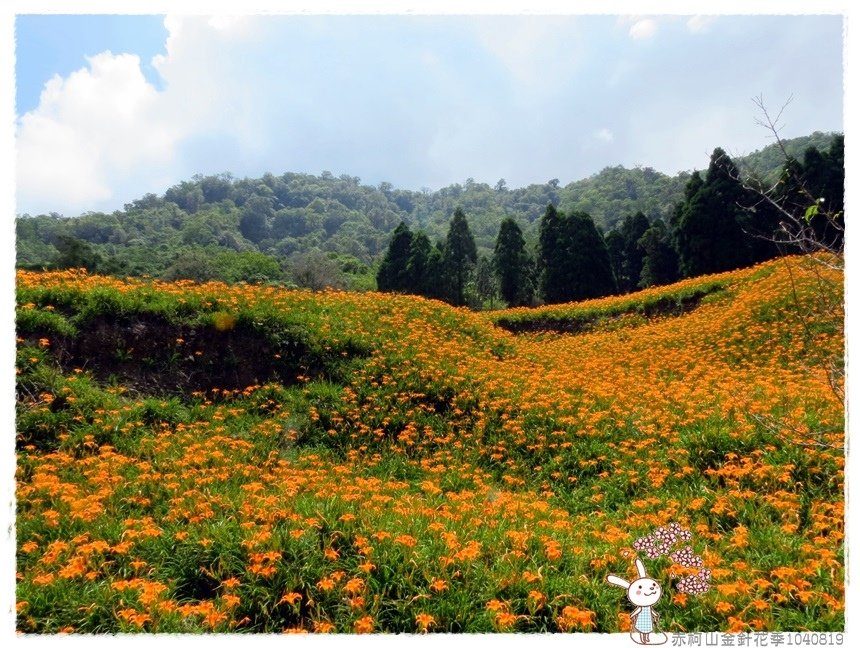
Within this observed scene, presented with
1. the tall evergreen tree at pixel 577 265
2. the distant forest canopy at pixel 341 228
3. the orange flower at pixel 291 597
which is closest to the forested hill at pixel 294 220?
the distant forest canopy at pixel 341 228

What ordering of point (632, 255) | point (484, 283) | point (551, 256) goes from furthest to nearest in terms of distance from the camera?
point (484, 283)
point (632, 255)
point (551, 256)

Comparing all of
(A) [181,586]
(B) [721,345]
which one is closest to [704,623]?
(A) [181,586]

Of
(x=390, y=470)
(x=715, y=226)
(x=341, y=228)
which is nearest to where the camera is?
(x=390, y=470)

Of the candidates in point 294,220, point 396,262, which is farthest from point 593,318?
point 294,220

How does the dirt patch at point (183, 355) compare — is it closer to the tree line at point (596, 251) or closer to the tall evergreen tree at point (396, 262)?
the tree line at point (596, 251)

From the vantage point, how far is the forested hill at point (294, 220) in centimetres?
3172

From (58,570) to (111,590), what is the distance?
0.63 metres

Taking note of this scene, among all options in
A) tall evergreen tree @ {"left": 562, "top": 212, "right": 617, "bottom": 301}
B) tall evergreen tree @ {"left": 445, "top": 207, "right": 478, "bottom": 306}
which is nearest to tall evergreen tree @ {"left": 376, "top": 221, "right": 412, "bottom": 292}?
tall evergreen tree @ {"left": 445, "top": 207, "right": 478, "bottom": 306}

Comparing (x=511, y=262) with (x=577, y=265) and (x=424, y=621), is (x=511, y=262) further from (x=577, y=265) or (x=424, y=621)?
(x=424, y=621)

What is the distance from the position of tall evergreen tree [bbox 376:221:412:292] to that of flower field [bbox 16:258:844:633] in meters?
18.4

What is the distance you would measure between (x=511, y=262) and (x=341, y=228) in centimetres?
3920

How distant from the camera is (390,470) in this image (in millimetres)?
5906

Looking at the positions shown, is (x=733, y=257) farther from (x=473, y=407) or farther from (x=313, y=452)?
(x=313, y=452)

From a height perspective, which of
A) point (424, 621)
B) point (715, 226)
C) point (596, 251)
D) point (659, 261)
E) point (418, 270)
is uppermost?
point (715, 226)
